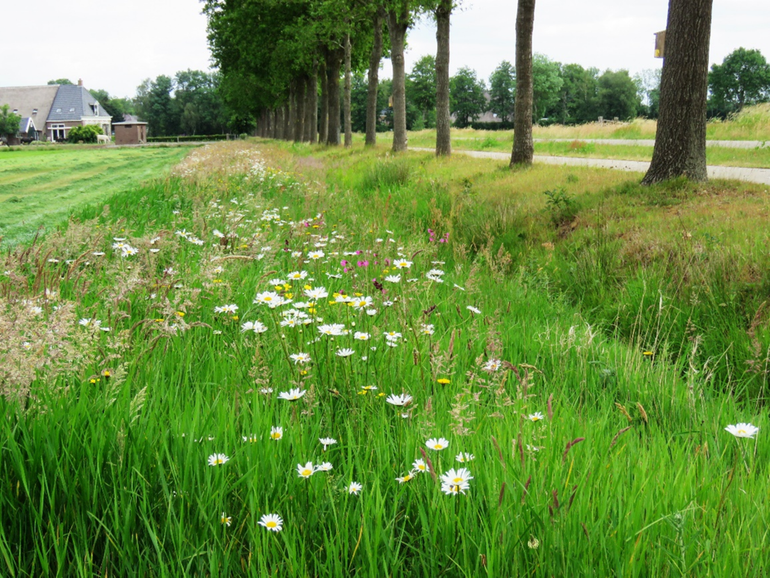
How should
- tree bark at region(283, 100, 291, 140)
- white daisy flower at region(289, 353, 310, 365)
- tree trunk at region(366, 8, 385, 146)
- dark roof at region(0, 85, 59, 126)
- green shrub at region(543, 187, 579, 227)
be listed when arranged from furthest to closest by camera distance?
1. dark roof at region(0, 85, 59, 126)
2. tree bark at region(283, 100, 291, 140)
3. tree trunk at region(366, 8, 385, 146)
4. green shrub at region(543, 187, 579, 227)
5. white daisy flower at region(289, 353, 310, 365)

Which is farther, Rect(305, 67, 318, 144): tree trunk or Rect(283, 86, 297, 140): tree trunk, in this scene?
Rect(283, 86, 297, 140): tree trunk

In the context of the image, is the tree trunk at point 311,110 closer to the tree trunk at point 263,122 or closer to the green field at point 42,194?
the green field at point 42,194

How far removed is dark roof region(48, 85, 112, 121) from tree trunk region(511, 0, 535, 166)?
117907 millimetres

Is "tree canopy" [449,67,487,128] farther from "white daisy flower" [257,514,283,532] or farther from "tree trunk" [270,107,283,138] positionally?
"white daisy flower" [257,514,283,532]

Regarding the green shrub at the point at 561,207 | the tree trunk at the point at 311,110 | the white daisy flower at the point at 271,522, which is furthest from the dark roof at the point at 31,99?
the white daisy flower at the point at 271,522

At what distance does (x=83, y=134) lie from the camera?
8956 cm

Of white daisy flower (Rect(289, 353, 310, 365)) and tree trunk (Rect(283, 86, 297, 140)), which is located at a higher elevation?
tree trunk (Rect(283, 86, 297, 140))

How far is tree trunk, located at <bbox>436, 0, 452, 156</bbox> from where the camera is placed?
63.7 feet

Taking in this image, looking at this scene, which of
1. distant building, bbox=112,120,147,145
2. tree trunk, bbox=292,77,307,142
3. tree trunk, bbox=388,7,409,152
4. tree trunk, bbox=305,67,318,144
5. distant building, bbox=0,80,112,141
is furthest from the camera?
distant building, bbox=112,120,147,145

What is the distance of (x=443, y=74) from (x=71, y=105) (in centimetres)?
11509

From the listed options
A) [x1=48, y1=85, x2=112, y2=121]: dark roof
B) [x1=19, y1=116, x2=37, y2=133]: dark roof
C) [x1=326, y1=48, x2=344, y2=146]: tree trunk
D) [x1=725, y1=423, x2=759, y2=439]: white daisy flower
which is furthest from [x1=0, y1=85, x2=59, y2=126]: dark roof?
[x1=725, y1=423, x2=759, y2=439]: white daisy flower

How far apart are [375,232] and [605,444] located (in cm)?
504

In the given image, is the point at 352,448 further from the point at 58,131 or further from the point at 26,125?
the point at 58,131

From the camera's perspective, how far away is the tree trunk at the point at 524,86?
1376 cm
